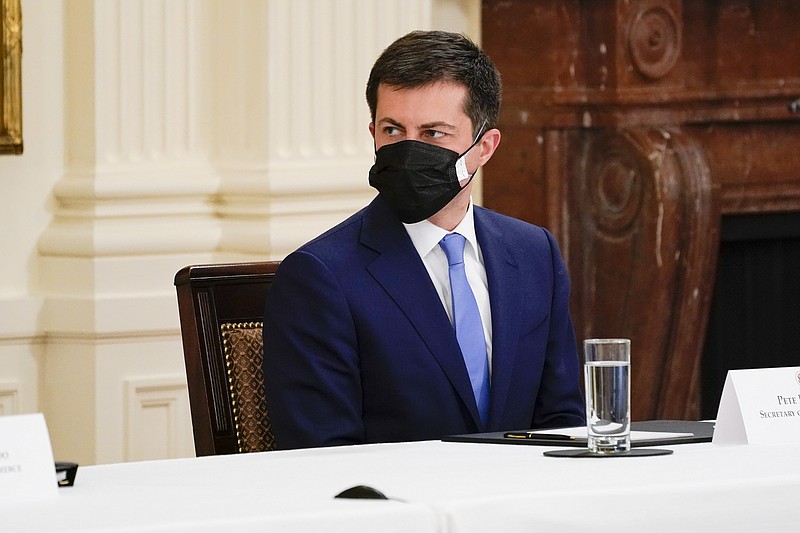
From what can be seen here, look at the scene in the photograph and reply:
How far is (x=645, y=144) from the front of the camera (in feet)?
14.9

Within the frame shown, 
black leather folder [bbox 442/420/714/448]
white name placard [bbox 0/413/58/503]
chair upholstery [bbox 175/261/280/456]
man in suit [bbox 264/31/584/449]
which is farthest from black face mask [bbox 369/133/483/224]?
white name placard [bbox 0/413/58/503]

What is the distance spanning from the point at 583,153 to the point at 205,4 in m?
1.25

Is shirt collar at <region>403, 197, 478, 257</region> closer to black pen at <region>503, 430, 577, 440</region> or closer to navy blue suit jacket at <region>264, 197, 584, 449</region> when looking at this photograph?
navy blue suit jacket at <region>264, 197, 584, 449</region>

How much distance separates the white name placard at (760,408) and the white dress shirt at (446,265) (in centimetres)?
54

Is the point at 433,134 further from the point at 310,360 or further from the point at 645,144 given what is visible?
the point at 645,144

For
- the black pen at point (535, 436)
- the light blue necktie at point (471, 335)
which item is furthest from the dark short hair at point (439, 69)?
the black pen at point (535, 436)

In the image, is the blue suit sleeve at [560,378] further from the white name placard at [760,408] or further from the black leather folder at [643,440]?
the white name placard at [760,408]

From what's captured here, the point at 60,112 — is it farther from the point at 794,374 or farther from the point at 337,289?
the point at 794,374

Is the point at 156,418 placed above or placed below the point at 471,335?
below

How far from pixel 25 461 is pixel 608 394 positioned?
2.44ft

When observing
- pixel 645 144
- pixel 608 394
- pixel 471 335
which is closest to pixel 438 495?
pixel 608 394

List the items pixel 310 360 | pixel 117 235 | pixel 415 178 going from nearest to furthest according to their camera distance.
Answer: pixel 310 360 < pixel 415 178 < pixel 117 235

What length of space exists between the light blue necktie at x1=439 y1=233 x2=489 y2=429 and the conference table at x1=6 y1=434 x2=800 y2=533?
0.52 metres

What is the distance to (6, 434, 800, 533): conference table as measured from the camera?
148 cm
